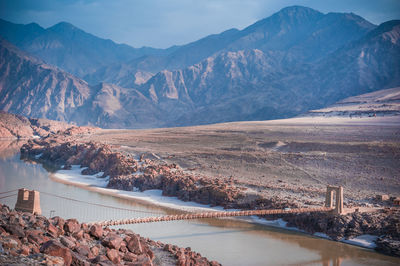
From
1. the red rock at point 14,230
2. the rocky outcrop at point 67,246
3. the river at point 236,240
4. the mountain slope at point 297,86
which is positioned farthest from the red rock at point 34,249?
the mountain slope at point 297,86

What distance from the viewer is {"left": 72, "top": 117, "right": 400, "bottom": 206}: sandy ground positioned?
74.5ft

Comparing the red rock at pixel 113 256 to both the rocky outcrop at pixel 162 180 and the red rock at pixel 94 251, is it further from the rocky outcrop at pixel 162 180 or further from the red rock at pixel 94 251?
the rocky outcrop at pixel 162 180

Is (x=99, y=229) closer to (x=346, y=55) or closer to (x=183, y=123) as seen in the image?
(x=183, y=123)

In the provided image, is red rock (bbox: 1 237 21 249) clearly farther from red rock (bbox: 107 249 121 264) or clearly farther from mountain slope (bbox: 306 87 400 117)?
mountain slope (bbox: 306 87 400 117)

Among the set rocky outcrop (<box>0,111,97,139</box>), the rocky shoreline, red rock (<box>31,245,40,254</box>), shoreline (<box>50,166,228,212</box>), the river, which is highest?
rocky outcrop (<box>0,111,97,139</box>)

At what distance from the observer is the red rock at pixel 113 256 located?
8.80 meters

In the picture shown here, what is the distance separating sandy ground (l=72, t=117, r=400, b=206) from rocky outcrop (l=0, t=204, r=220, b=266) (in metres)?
11.6

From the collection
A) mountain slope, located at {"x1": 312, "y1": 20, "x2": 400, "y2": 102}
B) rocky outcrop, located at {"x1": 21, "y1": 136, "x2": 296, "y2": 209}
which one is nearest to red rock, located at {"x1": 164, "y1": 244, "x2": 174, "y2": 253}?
rocky outcrop, located at {"x1": 21, "y1": 136, "x2": 296, "y2": 209}

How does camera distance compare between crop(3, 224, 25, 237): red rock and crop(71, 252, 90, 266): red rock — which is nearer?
crop(71, 252, 90, 266): red rock

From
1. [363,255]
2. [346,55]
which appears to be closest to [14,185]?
[363,255]

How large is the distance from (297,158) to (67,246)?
2291 cm

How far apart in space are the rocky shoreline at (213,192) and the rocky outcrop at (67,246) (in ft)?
26.8

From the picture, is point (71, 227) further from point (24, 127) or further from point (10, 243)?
point (24, 127)

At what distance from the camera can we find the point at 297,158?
29031 mm
